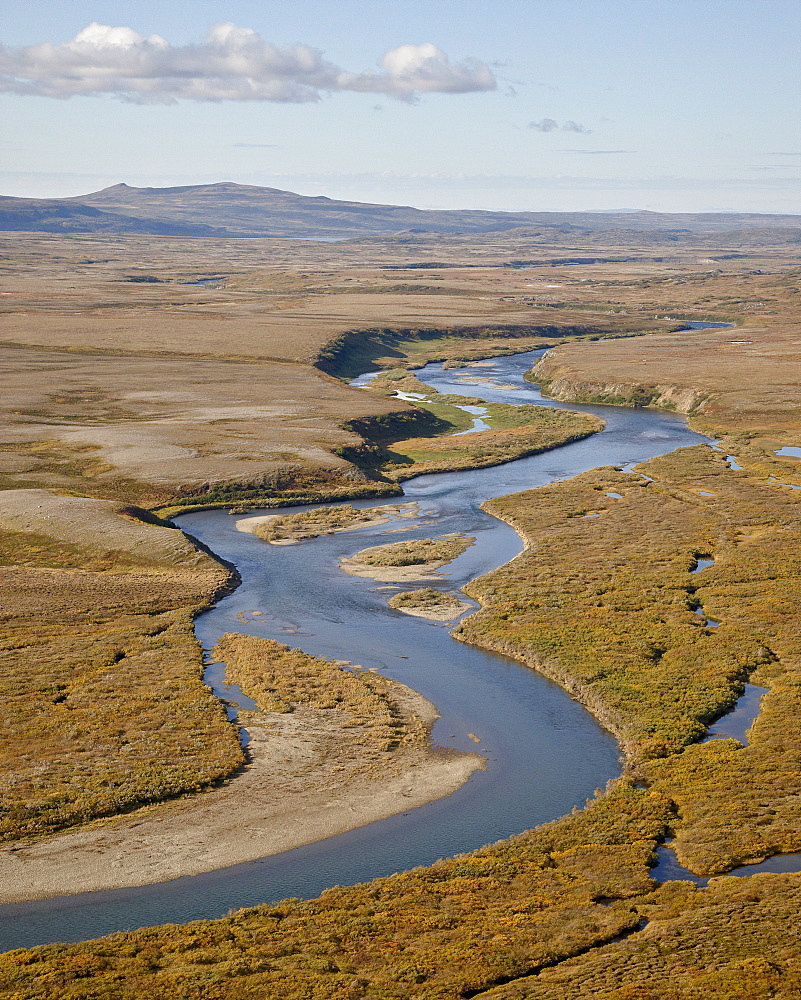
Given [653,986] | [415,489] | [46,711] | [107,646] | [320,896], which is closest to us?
[653,986]

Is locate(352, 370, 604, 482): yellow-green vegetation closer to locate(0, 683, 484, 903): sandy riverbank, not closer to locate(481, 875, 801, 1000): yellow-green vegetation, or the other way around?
locate(0, 683, 484, 903): sandy riverbank

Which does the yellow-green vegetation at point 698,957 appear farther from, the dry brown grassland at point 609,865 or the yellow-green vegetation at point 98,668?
the yellow-green vegetation at point 98,668

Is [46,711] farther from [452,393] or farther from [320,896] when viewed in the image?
[452,393]

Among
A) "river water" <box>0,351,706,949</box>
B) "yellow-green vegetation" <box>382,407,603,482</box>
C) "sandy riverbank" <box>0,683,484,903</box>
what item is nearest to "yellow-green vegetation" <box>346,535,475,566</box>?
"river water" <box>0,351,706,949</box>

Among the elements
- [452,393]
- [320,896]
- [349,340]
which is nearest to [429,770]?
[320,896]

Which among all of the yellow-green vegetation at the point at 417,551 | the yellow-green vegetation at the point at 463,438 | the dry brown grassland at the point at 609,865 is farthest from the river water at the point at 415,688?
the yellow-green vegetation at the point at 463,438

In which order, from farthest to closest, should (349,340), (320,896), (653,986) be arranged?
(349,340) → (320,896) → (653,986)
